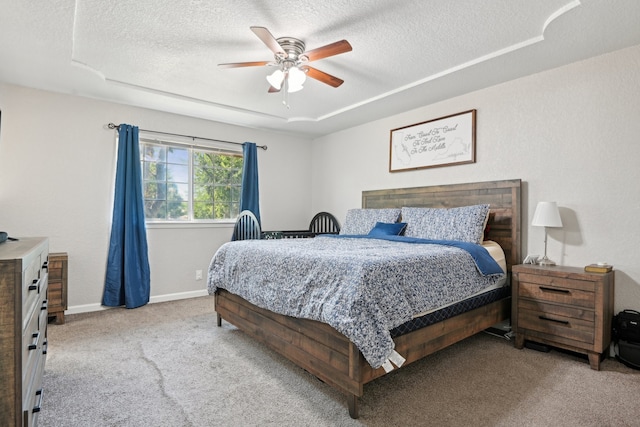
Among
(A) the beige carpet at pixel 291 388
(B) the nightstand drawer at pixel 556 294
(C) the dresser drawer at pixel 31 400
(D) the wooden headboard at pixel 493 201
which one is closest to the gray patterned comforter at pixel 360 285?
(B) the nightstand drawer at pixel 556 294

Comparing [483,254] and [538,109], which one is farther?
[538,109]

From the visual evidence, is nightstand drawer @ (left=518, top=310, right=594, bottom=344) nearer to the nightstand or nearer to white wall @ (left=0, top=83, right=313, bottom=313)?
the nightstand

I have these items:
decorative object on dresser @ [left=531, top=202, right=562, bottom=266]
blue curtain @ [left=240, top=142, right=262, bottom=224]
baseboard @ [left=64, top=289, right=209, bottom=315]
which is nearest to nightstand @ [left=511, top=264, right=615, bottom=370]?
decorative object on dresser @ [left=531, top=202, right=562, bottom=266]

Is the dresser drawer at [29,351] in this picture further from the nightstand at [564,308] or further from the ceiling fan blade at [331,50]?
the nightstand at [564,308]

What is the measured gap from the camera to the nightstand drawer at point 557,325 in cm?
234

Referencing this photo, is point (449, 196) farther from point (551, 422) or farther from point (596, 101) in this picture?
point (551, 422)

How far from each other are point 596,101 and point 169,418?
3.74 metres

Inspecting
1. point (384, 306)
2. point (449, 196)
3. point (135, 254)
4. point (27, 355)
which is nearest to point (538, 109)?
point (449, 196)

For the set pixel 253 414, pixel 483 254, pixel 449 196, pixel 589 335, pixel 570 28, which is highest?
pixel 570 28

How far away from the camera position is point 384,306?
178cm

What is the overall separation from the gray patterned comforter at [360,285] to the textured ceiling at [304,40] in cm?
160

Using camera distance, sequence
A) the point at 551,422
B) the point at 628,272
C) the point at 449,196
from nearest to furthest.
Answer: the point at 551,422, the point at 628,272, the point at 449,196

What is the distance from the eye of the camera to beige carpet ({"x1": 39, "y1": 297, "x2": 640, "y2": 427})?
1734 mm

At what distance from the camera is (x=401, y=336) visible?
1918 mm
